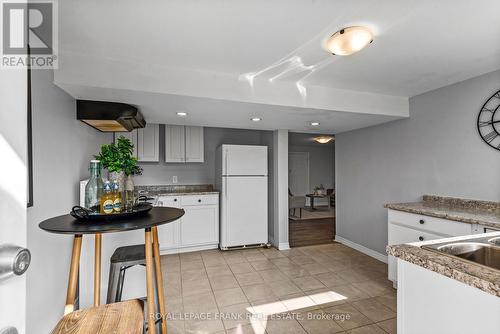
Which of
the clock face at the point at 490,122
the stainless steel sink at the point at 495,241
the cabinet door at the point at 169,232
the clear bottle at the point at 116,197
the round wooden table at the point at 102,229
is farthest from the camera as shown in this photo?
the cabinet door at the point at 169,232

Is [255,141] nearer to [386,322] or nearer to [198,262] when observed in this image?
[198,262]

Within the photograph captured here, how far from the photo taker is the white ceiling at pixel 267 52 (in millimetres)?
1368

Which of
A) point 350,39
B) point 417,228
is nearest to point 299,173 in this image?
point 417,228

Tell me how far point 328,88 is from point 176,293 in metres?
2.75

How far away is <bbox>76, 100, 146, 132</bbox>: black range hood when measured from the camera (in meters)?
2.22

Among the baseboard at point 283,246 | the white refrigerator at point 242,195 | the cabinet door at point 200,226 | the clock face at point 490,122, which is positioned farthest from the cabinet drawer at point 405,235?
the cabinet door at point 200,226

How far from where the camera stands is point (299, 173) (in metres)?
8.45

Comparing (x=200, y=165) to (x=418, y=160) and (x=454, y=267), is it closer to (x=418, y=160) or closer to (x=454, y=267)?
(x=418, y=160)

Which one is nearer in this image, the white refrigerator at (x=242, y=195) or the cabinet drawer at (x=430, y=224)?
the cabinet drawer at (x=430, y=224)

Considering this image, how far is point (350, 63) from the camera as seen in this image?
2.02 m

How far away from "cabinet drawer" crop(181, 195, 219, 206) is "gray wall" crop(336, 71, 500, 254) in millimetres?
2204

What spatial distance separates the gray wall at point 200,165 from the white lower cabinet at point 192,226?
0.72 m

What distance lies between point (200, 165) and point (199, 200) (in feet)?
2.93

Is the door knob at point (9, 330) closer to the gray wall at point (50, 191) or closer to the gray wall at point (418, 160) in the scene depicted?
the gray wall at point (50, 191)
